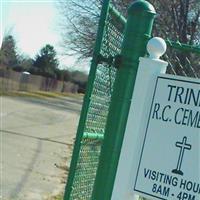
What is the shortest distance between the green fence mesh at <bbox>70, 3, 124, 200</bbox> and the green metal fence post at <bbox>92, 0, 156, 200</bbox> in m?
0.16

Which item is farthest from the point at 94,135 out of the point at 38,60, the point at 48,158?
the point at 38,60

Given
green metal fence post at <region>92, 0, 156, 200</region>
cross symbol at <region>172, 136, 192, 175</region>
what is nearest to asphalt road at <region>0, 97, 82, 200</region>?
green metal fence post at <region>92, 0, 156, 200</region>

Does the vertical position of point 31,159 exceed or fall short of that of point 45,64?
it falls short

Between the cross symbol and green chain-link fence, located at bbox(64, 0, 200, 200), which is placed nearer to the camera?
the cross symbol

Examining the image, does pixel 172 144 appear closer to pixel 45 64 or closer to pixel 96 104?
pixel 96 104

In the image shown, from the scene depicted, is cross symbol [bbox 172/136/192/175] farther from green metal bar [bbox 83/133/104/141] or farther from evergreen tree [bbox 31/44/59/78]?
evergreen tree [bbox 31/44/59/78]

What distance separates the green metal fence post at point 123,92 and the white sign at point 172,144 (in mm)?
271

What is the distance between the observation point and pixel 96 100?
354 centimetres

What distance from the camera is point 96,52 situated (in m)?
3.28

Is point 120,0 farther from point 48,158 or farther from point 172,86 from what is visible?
point 172,86

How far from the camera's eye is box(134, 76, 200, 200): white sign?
2676 millimetres

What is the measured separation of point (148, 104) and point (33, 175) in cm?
719

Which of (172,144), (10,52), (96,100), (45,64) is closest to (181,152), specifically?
(172,144)

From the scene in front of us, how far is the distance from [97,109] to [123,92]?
0.53 metres
